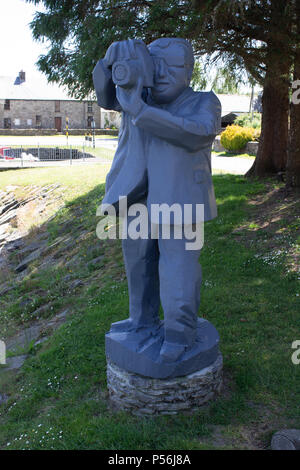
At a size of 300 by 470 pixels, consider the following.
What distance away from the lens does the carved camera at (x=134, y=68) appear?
135 inches

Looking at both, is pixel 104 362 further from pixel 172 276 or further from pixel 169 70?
pixel 169 70

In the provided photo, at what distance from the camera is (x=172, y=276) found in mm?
3750

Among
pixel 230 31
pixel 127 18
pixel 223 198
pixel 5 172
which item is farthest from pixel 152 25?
pixel 5 172

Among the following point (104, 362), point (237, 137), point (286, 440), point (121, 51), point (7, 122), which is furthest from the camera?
point (7, 122)

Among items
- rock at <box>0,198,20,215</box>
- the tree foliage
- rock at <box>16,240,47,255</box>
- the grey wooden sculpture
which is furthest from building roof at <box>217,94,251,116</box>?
the grey wooden sculpture

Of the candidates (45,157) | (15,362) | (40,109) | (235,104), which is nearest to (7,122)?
(40,109)

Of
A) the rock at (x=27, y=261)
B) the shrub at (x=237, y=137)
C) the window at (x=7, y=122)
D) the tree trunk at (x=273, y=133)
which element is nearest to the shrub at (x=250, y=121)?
the shrub at (x=237, y=137)

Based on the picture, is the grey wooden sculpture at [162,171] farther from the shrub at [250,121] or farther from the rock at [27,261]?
the shrub at [250,121]

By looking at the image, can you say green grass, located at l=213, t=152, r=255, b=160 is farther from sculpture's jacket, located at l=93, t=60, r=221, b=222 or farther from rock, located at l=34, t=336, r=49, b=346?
sculpture's jacket, located at l=93, t=60, r=221, b=222

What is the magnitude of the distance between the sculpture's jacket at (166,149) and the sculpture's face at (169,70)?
97 mm

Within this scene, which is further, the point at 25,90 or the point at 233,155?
the point at 25,90

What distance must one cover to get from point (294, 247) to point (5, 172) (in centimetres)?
1606
